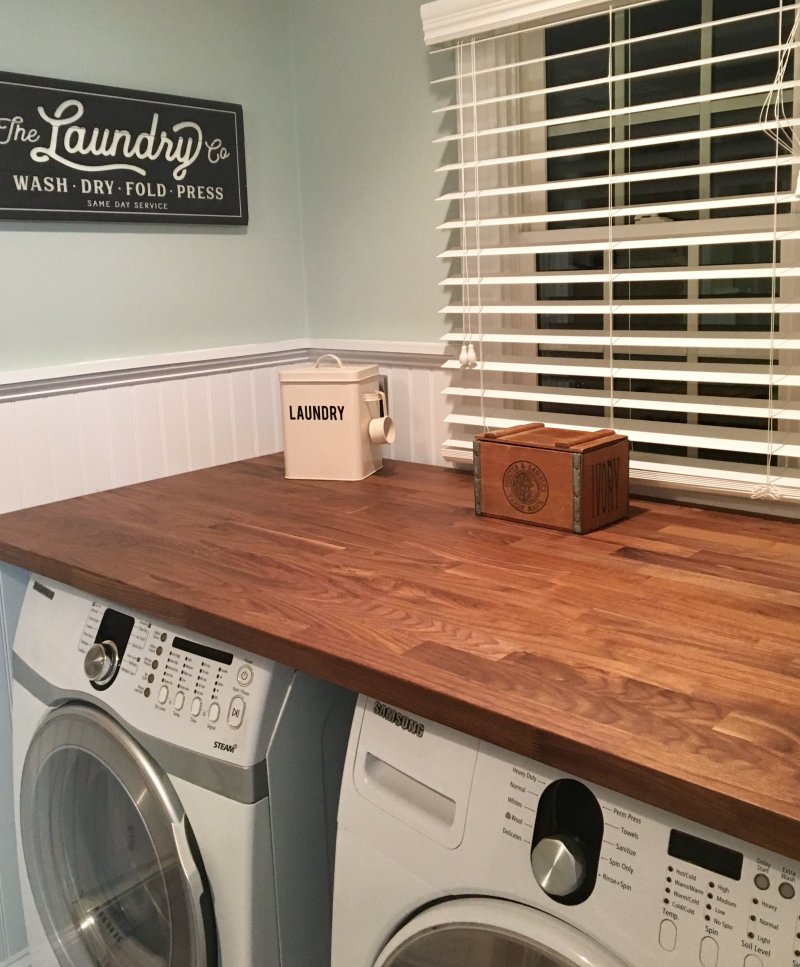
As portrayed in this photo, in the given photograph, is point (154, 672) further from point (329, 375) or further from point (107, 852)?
point (329, 375)

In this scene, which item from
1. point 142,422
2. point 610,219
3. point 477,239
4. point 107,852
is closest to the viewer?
point 107,852

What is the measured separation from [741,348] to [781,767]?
974 mm

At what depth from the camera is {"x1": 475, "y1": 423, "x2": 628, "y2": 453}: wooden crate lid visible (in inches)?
62.9

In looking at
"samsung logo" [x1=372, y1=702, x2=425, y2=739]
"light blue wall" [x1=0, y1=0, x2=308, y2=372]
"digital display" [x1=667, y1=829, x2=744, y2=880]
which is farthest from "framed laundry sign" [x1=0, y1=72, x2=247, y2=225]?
"digital display" [x1=667, y1=829, x2=744, y2=880]

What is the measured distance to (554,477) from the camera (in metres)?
1.60

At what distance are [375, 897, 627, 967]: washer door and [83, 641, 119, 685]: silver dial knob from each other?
0.62 metres

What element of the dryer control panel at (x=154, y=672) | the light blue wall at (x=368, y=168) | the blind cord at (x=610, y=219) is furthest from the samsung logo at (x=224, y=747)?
the light blue wall at (x=368, y=168)

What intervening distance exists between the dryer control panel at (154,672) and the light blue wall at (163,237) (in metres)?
0.58

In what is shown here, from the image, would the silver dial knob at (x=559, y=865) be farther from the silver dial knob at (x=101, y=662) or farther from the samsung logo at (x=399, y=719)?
the silver dial knob at (x=101, y=662)

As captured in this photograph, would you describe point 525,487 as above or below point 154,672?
above

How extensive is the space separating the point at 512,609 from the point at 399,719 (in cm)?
21

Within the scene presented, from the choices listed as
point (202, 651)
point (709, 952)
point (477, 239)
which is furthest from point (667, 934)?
point (477, 239)

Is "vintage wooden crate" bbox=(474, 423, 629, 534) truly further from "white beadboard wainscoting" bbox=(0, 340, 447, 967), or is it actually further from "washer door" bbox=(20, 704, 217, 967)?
"washer door" bbox=(20, 704, 217, 967)

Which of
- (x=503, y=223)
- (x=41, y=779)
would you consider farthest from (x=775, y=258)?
(x=41, y=779)
